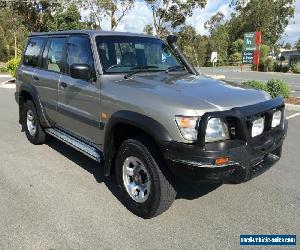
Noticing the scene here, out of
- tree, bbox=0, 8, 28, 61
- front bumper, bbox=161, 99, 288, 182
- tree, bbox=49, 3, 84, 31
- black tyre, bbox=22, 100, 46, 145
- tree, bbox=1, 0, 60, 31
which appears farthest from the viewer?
tree, bbox=0, 8, 28, 61

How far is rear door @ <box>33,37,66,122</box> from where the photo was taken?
5422 mm

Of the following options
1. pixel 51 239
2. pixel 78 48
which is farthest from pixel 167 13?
pixel 51 239

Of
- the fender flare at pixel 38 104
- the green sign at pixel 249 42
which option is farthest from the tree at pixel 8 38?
the fender flare at pixel 38 104

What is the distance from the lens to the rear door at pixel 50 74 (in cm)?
542

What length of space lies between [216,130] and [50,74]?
10.1 feet

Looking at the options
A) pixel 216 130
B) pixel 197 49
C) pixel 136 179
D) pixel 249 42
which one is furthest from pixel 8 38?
pixel 216 130

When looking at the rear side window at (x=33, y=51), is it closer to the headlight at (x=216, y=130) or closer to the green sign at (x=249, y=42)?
the headlight at (x=216, y=130)

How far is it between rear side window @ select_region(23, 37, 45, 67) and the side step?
4.14ft

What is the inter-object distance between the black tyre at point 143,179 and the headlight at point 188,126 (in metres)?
0.42

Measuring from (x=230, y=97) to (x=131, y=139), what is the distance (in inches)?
43.6

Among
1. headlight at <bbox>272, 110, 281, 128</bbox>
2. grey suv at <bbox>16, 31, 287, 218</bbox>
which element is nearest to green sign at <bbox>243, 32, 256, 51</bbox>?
grey suv at <bbox>16, 31, 287, 218</bbox>

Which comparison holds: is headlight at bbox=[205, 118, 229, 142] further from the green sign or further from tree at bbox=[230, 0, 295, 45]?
→ tree at bbox=[230, 0, 295, 45]

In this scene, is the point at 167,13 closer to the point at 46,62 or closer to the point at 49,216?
the point at 46,62

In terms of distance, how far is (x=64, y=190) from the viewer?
4699 mm
